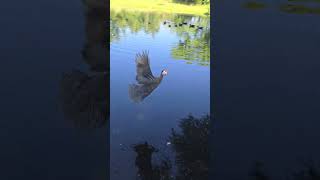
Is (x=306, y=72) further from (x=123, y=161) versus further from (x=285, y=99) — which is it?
(x=123, y=161)

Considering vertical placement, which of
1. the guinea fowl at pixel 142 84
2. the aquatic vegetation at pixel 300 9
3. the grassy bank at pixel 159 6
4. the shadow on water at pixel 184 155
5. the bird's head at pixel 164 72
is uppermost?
the grassy bank at pixel 159 6

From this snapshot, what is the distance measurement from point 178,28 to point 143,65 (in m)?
1.81

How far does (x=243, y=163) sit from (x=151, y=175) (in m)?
1.06

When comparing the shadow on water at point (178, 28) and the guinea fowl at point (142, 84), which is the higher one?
the shadow on water at point (178, 28)

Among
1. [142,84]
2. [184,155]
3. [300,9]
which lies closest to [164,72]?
[142,84]

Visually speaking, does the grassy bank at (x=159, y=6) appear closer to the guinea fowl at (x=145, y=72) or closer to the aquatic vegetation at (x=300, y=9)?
the guinea fowl at (x=145, y=72)

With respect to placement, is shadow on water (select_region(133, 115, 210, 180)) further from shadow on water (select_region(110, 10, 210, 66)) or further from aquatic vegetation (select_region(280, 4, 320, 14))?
aquatic vegetation (select_region(280, 4, 320, 14))

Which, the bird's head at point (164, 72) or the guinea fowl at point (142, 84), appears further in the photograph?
the bird's head at point (164, 72)

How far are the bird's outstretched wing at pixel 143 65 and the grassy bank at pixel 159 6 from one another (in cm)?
162

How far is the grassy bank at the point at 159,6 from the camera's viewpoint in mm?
8166

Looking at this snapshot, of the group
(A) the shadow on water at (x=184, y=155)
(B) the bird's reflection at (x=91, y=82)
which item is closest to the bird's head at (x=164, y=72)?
(A) the shadow on water at (x=184, y=155)

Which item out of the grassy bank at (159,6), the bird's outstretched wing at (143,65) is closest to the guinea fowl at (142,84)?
the bird's outstretched wing at (143,65)

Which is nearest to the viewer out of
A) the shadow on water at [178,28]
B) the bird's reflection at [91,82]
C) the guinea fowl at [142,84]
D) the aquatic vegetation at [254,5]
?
the bird's reflection at [91,82]

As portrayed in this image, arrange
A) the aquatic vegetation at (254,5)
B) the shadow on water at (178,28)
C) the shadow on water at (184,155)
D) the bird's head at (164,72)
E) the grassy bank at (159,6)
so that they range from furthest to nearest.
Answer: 1. the grassy bank at (159,6)
2. the shadow on water at (178,28)
3. the bird's head at (164,72)
4. the aquatic vegetation at (254,5)
5. the shadow on water at (184,155)
